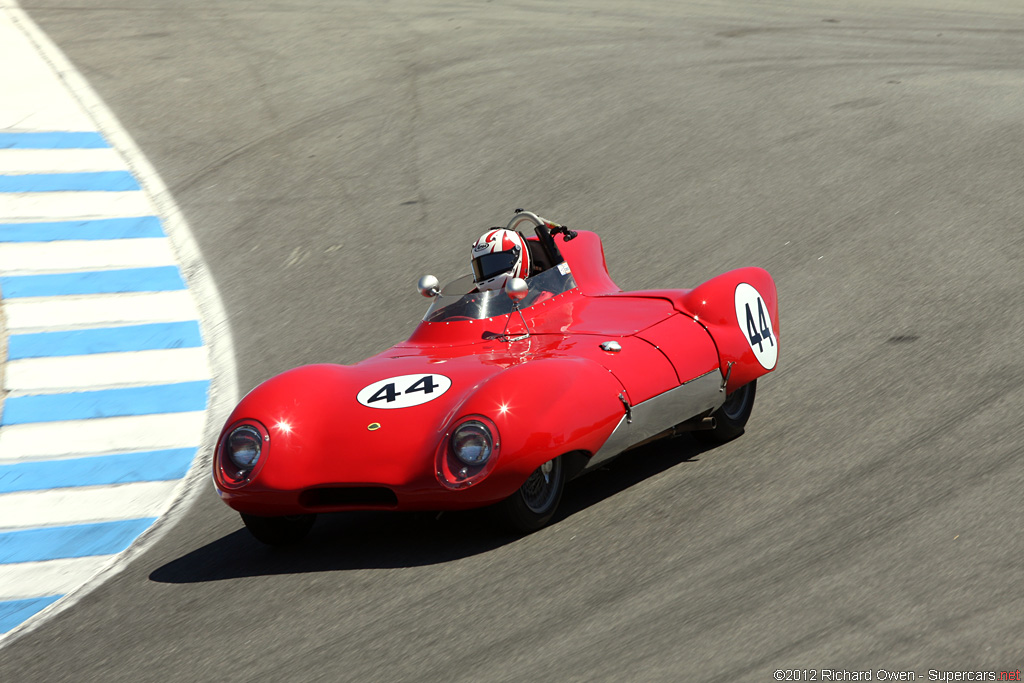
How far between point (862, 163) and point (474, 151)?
4.04 metres

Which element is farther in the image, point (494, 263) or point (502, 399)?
point (494, 263)

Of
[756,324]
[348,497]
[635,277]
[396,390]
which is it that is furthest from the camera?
[635,277]

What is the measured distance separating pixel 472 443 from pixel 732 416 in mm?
2033

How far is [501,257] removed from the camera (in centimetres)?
→ 683

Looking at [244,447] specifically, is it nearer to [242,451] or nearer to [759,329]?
A: [242,451]

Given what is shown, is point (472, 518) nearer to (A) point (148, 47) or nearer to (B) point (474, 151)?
(B) point (474, 151)

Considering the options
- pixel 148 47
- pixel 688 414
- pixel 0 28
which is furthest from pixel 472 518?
pixel 0 28

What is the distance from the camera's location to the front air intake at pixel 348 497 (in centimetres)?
541

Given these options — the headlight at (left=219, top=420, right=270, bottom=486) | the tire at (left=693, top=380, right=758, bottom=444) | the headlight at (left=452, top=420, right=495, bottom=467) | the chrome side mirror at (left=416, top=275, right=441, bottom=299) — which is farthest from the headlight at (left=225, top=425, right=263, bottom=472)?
the tire at (left=693, top=380, right=758, bottom=444)

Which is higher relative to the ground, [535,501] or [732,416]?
[535,501]

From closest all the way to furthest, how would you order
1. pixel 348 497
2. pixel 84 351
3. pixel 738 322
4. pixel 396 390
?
pixel 348 497 < pixel 396 390 < pixel 738 322 < pixel 84 351

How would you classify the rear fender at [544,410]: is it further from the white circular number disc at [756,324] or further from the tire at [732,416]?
the white circular number disc at [756,324]

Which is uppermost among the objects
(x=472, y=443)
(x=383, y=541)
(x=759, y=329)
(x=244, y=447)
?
(x=244, y=447)

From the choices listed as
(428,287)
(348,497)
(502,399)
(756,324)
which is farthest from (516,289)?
(348,497)
